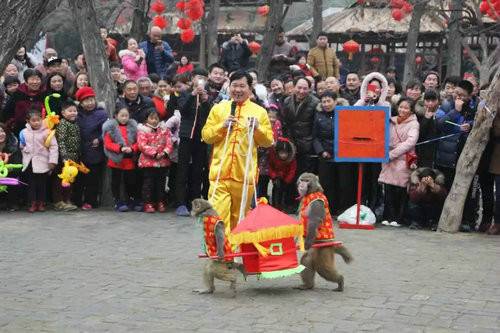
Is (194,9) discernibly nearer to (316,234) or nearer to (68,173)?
(68,173)

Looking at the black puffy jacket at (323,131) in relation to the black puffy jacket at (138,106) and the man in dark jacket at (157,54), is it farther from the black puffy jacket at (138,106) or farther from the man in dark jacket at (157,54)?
the man in dark jacket at (157,54)

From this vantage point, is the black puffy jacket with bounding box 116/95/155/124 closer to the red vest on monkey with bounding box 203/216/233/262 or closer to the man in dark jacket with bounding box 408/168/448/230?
the man in dark jacket with bounding box 408/168/448/230

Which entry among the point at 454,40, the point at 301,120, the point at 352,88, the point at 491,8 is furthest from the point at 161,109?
the point at 454,40

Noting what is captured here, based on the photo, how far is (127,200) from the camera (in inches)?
532

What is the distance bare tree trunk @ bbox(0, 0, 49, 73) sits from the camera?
5.66 metres

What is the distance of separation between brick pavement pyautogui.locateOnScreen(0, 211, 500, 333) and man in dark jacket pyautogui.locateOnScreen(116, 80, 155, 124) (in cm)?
213

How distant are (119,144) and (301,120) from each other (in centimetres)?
253

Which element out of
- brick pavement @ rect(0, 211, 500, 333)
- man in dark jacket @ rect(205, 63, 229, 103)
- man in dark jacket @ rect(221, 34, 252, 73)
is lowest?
brick pavement @ rect(0, 211, 500, 333)

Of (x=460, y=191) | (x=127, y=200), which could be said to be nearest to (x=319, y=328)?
(x=460, y=191)

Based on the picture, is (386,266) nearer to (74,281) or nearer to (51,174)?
(74,281)

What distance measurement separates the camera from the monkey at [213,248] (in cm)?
818

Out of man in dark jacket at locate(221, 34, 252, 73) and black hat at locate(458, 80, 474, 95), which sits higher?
man in dark jacket at locate(221, 34, 252, 73)

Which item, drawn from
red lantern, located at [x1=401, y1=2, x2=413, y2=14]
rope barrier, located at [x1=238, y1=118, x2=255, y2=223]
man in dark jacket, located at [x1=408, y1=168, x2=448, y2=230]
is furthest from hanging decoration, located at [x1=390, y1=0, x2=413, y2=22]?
rope barrier, located at [x1=238, y1=118, x2=255, y2=223]

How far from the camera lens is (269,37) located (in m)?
20.5
